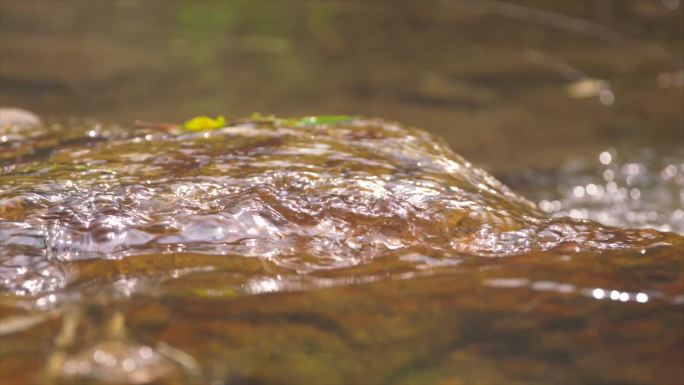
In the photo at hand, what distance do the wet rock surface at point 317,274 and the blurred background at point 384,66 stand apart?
3.05 m

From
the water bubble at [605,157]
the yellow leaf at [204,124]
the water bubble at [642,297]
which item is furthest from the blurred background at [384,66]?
the water bubble at [642,297]

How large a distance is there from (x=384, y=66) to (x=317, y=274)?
6255 millimetres

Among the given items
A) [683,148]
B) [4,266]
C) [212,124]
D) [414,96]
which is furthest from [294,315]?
[414,96]

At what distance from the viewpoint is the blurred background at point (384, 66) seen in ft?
19.2

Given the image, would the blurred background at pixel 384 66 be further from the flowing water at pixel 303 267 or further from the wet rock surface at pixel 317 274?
the wet rock surface at pixel 317 274

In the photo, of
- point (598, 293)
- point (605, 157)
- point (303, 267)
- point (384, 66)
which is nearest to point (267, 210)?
point (303, 267)

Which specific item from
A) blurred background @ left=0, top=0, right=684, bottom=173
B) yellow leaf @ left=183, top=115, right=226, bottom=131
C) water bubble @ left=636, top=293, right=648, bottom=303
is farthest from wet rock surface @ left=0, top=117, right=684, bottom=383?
blurred background @ left=0, top=0, right=684, bottom=173

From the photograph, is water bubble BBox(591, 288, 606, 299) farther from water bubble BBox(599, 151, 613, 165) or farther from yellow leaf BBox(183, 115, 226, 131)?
water bubble BBox(599, 151, 613, 165)

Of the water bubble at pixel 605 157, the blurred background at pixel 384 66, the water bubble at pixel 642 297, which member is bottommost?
the water bubble at pixel 642 297

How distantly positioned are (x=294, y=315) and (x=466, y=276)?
→ 373 millimetres

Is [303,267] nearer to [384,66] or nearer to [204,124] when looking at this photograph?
[204,124]

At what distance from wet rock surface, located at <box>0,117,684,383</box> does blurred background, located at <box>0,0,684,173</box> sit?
3.05m

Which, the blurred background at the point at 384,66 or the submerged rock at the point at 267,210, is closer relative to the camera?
the submerged rock at the point at 267,210

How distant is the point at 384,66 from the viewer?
7680 millimetres
